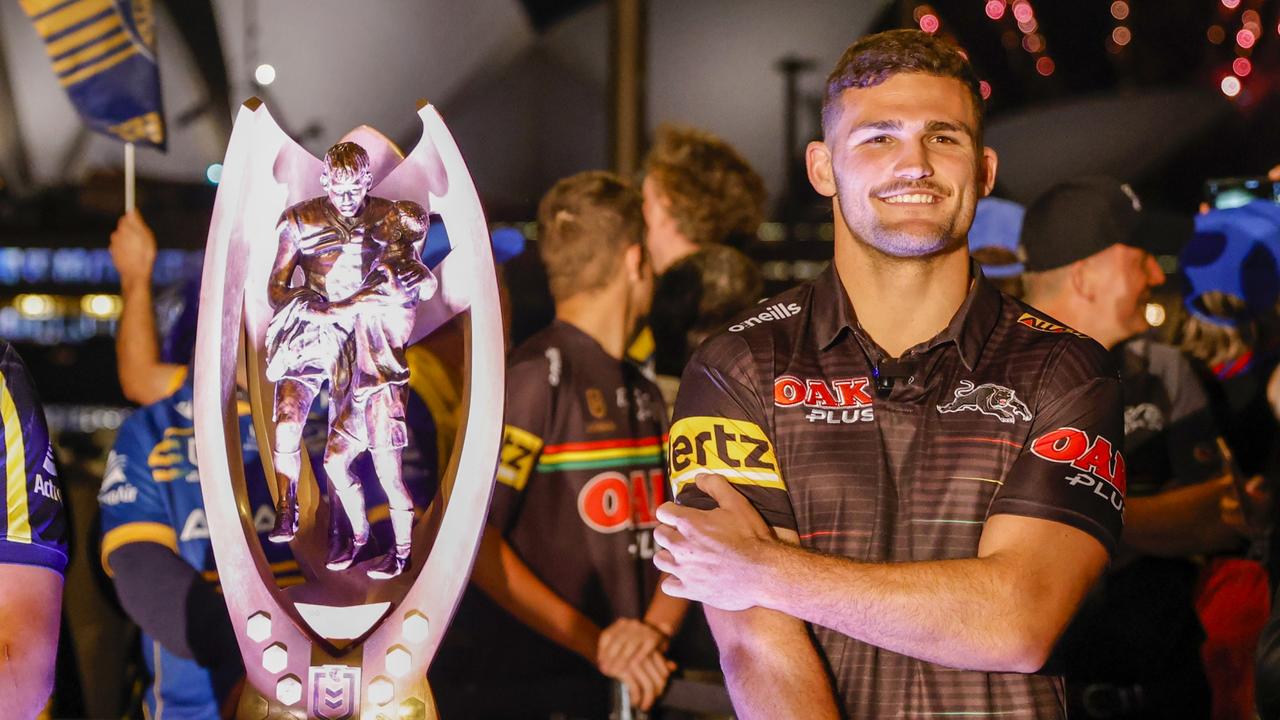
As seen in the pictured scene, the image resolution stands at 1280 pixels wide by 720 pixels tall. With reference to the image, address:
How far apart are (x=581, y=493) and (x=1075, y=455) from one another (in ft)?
3.39

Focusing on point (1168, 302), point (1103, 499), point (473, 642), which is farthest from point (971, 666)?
point (1168, 302)

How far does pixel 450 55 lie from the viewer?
4895 mm

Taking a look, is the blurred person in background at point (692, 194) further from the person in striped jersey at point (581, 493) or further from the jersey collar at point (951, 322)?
the jersey collar at point (951, 322)

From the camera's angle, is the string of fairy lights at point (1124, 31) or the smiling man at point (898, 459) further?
the string of fairy lights at point (1124, 31)

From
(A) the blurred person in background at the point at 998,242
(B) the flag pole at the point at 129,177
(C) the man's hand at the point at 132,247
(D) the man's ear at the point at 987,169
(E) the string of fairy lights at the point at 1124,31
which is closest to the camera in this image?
(D) the man's ear at the point at 987,169

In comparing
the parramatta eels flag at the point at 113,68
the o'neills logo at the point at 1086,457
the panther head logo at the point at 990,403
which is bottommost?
the o'neills logo at the point at 1086,457

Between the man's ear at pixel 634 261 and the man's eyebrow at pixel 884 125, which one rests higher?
the man's eyebrow at pixel 884 125

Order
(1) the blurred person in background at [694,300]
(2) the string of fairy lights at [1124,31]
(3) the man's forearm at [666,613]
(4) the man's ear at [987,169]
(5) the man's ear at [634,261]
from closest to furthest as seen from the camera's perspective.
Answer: (4) the man's ear at [987,169] < (3) the man's forearm at [666,613] < (5) the man's ear at [634,261] < (1) the blurred person in background at [694,300] < (2) the string of fairy lights at [1124,31]

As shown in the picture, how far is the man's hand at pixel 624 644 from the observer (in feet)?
7.16

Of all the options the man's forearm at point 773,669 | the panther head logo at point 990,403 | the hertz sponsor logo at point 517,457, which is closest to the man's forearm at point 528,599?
the hertz sponsor logo at point 517,457

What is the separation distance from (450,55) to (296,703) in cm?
371

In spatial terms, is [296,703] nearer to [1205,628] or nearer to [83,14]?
[83,14]

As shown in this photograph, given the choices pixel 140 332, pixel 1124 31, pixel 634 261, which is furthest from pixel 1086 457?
pixel 1124 31

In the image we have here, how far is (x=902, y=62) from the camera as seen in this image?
1654 mm
